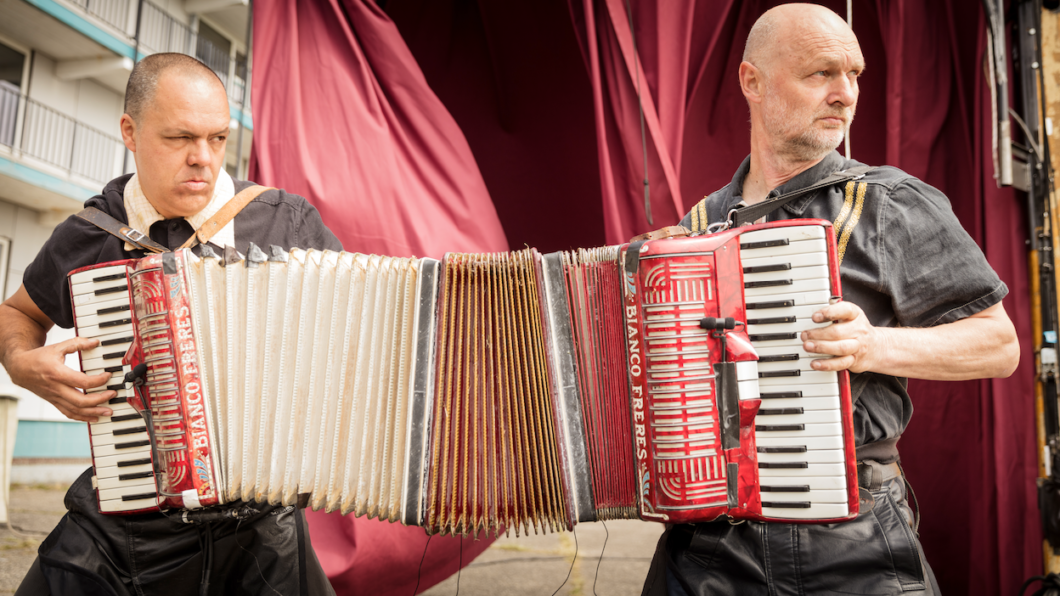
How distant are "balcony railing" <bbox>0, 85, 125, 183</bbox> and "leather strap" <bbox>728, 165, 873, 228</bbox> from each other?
356 inches

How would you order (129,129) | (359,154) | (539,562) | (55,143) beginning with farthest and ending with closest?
(55,143) → (539,562) → (359,154) → (129,129)

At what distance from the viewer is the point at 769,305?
4.54ft

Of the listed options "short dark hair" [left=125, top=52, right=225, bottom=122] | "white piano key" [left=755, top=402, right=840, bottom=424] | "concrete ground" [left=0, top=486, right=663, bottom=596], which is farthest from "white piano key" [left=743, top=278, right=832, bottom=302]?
"concrete ground" [left=0, top=486, right=663, bottom=596]

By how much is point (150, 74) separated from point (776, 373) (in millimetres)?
1909

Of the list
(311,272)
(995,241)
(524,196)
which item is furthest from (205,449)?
(995,241)

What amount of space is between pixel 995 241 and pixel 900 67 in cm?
87

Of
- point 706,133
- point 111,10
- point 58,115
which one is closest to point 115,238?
point 706,133

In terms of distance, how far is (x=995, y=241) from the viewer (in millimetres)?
2760

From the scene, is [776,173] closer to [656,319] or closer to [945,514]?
[656,319]

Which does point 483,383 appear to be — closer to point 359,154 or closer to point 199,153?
point 199,153

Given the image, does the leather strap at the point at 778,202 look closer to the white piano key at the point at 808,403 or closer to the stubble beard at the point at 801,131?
the stubble beard at the point at 801,131

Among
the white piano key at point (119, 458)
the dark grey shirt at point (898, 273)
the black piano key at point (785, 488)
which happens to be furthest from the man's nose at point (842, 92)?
the white piano key at point (119, 458)

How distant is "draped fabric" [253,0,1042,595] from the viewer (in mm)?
2752

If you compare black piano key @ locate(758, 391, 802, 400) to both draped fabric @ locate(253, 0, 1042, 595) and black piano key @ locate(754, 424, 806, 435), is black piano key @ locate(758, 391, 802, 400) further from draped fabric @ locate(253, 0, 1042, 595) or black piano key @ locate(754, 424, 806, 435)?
draped fabric @ locate(253, 0, 1042, 595)
